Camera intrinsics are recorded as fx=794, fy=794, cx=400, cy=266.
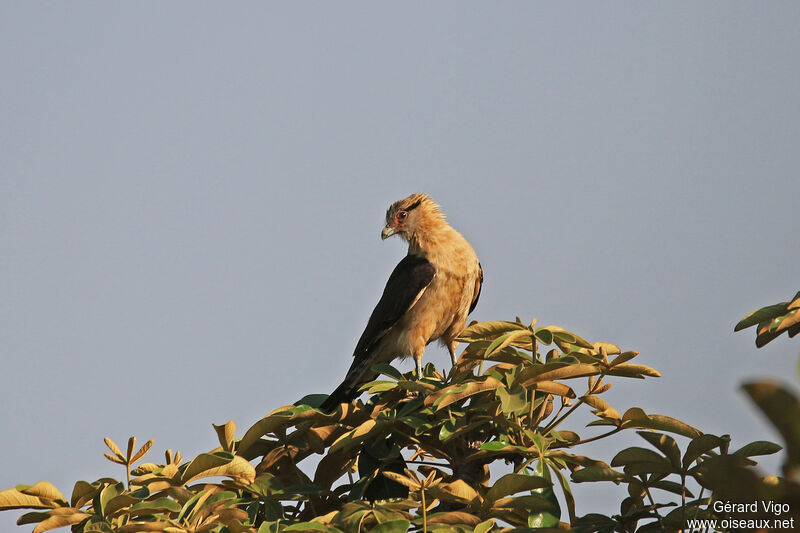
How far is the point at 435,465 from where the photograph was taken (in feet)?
14.3

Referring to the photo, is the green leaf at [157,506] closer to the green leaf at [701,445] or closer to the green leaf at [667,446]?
the green leaf at [667,446]

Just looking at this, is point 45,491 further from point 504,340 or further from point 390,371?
point 504,340

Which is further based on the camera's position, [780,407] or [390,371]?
[390,371]

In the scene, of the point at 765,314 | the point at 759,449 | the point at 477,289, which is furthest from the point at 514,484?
the point at 477,289

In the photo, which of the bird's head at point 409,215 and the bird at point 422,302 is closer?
the bird at point 422,302

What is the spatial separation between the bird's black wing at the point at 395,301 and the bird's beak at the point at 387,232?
61 centimetres

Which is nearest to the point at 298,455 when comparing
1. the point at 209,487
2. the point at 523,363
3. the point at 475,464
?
the point at 209,487

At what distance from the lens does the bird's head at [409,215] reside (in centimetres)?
751

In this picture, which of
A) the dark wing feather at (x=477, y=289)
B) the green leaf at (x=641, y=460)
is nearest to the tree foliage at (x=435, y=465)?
the green leaf at (x=641, y=460)

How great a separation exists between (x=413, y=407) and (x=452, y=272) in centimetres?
302

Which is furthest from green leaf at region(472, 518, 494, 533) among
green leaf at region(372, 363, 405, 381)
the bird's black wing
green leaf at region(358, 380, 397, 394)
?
the bird's black wing

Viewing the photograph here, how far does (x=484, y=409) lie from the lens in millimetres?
3900

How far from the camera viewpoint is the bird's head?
24.6 feet

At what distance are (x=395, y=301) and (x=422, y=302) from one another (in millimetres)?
234
